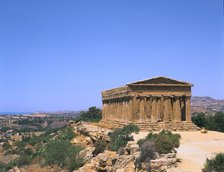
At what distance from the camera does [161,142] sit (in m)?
24.8

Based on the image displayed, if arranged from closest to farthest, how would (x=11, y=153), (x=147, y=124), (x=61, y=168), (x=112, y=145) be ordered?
(x=112, y=145) < (x=61, y=168) < (x=147, y=124) < (x=11, y=153)

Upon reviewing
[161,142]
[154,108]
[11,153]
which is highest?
[154,108]

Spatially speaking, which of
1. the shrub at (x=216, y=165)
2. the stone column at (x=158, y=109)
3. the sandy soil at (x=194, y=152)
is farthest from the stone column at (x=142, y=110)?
the shrub at (x=216, y=165)

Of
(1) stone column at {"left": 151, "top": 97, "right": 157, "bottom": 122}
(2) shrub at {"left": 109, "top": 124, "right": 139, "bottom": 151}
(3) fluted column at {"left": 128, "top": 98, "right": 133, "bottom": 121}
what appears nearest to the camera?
(2) shrub at {"left": 109, "top": 124, "right": 139, "bottom": 151}

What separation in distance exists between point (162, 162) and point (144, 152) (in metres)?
1.80

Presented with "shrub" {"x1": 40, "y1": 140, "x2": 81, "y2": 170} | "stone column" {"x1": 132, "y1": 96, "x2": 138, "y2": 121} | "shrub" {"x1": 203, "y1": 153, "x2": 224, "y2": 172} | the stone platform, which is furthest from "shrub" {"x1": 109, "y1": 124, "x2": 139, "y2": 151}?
"shrub" {"x1": 203, "y1": 153, "x2": 224, "y2": 172}

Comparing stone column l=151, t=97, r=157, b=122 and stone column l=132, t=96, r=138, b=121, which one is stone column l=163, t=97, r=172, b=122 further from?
stone column l=132, t=96, r=138, b=121

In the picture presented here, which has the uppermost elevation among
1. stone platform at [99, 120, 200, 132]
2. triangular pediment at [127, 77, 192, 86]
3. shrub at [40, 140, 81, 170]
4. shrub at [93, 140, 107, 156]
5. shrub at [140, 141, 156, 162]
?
triangular pediment at [127, 77, 192, 86]

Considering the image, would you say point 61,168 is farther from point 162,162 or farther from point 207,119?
point 207,119

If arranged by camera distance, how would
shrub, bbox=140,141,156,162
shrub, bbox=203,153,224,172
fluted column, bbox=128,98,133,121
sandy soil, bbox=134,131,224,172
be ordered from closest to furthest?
1. shrub, bbox=203,153,224,172
2. sandy soil, bbox=134,131,224,172
3. shrub, bbox=140,141,156,162
4. fluted column, bbox=128,98,133,121

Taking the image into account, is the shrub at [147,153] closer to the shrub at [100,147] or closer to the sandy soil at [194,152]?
the sandy soil at [194,152]

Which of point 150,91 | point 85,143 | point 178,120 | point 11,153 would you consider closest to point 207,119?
point 178,120

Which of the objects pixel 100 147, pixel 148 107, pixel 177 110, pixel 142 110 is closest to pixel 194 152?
pixel 100 147

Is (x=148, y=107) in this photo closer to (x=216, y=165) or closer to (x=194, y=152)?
(x=194, y=152)
